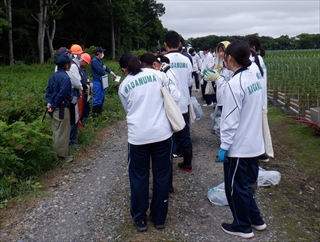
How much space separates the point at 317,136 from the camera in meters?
7.52

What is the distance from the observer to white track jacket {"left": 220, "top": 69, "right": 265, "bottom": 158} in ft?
10.7

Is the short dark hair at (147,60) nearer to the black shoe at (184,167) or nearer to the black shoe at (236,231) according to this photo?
the black shoe at (236,231)

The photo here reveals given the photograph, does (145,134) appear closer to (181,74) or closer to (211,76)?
(211,76)

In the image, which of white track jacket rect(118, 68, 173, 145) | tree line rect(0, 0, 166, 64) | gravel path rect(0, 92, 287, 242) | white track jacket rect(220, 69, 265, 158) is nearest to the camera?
white track jacket rect(220, 69, 265, 158)

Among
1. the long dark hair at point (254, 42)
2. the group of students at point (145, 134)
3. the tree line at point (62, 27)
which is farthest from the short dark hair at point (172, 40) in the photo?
the tree line at point (62, 27)

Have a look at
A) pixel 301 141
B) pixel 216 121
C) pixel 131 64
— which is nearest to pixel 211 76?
pixel 131 64

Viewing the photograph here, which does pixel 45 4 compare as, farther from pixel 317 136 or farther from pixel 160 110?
pixel 160 110

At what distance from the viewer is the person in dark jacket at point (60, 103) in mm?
5496

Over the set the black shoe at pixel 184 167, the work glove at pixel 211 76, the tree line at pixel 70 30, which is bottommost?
the black shoe at pixel 184 167

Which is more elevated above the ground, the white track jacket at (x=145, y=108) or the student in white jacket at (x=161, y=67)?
the student in white jacket at (x=161, y=67)

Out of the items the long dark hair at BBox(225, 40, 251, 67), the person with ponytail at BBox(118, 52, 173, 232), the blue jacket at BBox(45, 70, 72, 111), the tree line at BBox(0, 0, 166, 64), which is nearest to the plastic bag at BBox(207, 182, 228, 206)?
the person with ponytail at BBox(118, 52, 173, 232)

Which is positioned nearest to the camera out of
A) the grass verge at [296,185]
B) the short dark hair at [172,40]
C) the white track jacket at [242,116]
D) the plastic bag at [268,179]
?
the white track jacket at [242,116]

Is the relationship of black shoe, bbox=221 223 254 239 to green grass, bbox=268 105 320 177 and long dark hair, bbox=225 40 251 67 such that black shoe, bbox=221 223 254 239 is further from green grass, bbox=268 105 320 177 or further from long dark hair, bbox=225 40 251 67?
green grass, bbox=268 105 320 177

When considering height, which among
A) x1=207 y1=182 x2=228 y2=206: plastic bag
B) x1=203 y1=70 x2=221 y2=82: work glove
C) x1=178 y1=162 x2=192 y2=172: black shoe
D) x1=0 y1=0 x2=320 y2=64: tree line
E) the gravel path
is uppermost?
x1=0 y1=0 x2=320 y2=64: tree line
